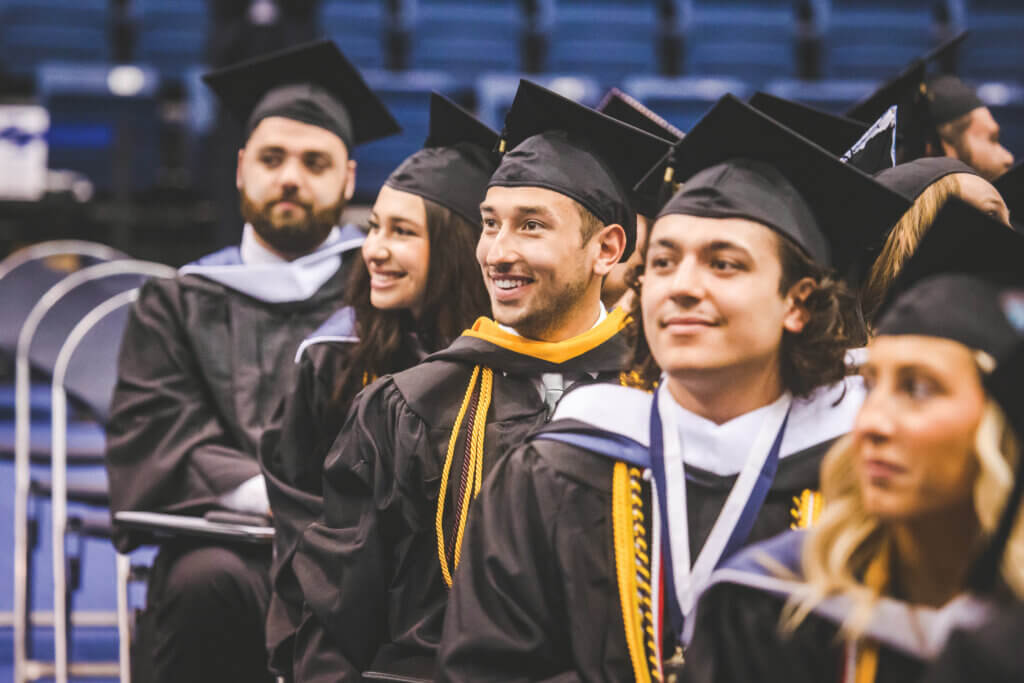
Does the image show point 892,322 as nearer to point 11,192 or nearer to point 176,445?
point 176,445

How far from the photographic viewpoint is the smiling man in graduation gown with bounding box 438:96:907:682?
5.75ft

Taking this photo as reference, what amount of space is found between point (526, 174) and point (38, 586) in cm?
347

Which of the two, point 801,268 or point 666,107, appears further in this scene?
point 666,107

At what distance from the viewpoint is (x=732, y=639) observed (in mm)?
1496

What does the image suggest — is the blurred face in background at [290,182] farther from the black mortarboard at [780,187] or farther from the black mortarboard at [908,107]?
the black mortarboard at [780,187]

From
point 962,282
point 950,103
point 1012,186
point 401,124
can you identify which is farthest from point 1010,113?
point 962,282

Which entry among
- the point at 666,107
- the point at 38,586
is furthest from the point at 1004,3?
the point at 38,586

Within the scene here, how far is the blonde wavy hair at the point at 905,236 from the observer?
2.37 m

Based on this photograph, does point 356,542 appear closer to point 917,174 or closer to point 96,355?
point 917,174

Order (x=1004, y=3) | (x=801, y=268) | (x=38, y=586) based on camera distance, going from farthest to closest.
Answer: (x=1004, y=3) → (x=38, y=586) → (x=801, y=268)

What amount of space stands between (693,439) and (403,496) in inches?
31.0

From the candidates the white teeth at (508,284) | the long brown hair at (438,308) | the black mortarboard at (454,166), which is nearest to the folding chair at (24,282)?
the long brown hair at (438,308)

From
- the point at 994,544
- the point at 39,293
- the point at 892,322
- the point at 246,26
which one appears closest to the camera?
the point at 994,544

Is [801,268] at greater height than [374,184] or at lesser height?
lesser
